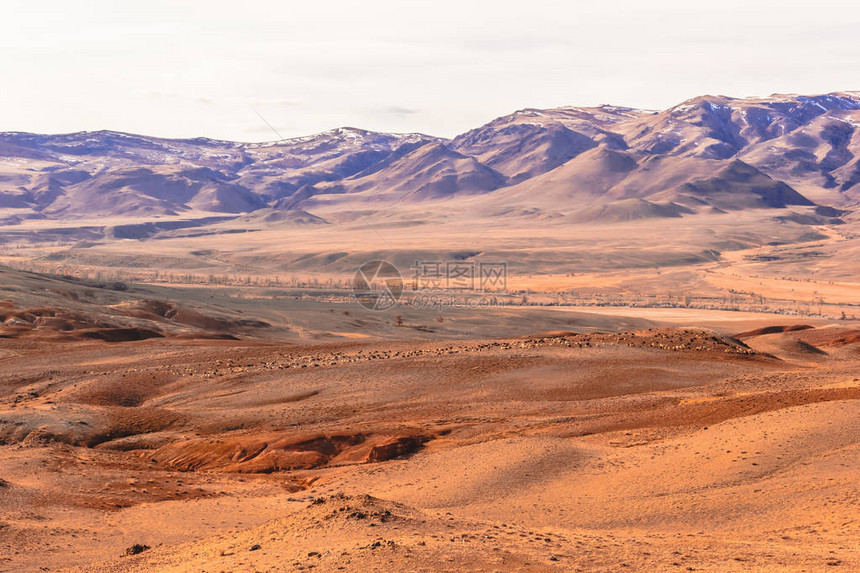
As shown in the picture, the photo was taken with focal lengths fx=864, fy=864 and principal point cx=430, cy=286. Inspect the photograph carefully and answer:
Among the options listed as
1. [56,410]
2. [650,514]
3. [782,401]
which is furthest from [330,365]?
[650,514]

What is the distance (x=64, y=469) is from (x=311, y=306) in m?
48.8

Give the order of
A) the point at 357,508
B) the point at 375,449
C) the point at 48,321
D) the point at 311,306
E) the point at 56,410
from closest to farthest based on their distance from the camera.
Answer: the point at 357,508
the point at 375,449
the point at 56,410
the point at 48,321
the point at 311,306

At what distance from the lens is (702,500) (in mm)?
13828

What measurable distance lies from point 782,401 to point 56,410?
1799cm

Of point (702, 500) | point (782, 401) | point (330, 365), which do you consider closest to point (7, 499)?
point (702, 500)

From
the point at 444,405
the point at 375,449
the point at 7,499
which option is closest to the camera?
the point at 7,499

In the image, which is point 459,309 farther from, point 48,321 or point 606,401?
point 606,401

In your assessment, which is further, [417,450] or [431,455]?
[417,450]

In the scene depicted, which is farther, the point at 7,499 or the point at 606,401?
the point at 606,401

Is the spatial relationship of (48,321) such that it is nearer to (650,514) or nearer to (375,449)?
(375,449)

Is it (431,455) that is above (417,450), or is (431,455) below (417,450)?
above

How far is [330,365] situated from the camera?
28.1 metres

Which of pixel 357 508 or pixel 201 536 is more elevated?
pixel 357 508

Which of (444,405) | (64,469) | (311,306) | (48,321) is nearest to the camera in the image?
(64,469)
